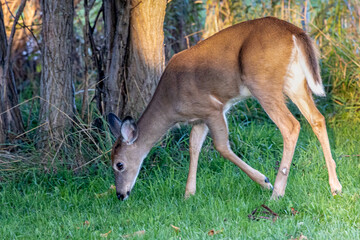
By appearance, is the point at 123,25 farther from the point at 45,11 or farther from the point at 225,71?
the point at 225,71

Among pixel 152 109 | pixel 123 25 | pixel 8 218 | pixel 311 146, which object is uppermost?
pixel 123 25

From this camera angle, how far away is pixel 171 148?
6.81m

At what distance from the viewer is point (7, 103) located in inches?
276

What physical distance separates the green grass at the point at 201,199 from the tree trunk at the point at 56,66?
733mm

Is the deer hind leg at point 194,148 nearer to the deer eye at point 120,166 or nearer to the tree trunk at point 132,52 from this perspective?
the deer eye at point 120,166

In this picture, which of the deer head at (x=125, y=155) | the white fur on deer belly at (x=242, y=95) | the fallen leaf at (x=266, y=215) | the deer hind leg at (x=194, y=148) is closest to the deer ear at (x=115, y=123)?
the deer head at (x=125, y=155)

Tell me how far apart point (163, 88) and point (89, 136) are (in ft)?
4.08

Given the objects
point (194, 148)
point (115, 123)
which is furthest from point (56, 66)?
point (194, 148)

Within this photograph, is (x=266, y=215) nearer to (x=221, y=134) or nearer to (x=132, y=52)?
(x=221, y=134)

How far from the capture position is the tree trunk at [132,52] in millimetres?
6867

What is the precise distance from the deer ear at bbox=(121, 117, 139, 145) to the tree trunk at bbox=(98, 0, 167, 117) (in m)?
1.08

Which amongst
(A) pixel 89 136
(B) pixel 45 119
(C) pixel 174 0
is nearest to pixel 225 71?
(A) pixel 89 136

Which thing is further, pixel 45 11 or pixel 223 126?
pixel 45 11

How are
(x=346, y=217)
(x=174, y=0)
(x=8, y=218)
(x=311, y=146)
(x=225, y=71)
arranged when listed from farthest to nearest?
1. (x=174, y=0)
2. (x=311, y=146)
3. (x=225, y=71)
4. (x=8, y=218)
5. (x=346, y=217)
